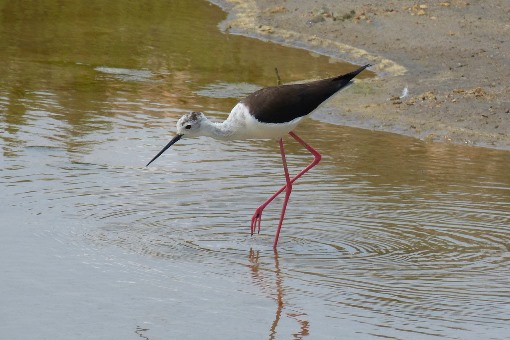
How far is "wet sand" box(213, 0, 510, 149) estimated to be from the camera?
1066 centimetres

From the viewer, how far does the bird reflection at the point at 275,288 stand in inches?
215

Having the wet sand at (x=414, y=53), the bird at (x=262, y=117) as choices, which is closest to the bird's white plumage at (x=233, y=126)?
the bird at (x=262, y=117)

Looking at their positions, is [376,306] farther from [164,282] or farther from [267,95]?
[267,95]

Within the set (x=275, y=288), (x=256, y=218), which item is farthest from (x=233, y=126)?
(x=275, y=288)

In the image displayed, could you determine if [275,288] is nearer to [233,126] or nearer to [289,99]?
[233,126]

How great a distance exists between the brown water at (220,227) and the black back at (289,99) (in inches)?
29.8

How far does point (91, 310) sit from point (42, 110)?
17.9 ft

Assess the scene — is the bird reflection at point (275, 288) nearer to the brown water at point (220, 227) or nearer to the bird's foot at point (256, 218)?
the brown water at point (220, 227)

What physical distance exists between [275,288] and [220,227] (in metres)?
1.30

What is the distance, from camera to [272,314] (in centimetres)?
570

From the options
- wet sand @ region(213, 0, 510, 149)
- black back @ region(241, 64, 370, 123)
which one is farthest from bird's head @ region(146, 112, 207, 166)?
wet sand @ region(213, 0, 510, 149)

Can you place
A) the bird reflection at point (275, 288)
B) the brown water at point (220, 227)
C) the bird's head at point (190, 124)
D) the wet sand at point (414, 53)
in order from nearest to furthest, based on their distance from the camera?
the bird reflection at point (275, 288), the brown water at point (220, 227), the bird's head at point (190, 124), the wet sand at point (414, 53)

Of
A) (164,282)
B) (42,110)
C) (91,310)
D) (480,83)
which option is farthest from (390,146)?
(91,310)

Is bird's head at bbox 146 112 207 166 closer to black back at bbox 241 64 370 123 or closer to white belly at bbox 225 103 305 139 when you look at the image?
white belly at bbox 225 103 305 139
